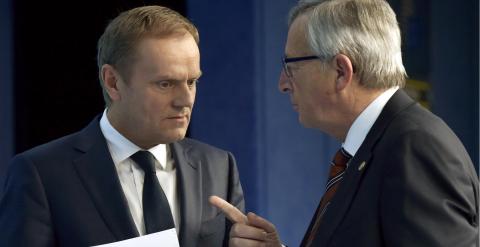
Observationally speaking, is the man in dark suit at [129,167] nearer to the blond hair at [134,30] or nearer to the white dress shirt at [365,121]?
the blond hair at [134,30]

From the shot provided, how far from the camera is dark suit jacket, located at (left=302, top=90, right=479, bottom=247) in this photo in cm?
190

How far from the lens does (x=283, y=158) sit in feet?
→ 14.2

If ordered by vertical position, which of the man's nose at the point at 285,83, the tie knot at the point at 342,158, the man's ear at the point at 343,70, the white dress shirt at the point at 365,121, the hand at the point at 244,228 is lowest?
the hand at the point at 244,228

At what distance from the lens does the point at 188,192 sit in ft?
7.86

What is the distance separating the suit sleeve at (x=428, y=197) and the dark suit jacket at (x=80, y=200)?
0.60 m

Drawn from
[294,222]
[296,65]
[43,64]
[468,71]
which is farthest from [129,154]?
[468,71]

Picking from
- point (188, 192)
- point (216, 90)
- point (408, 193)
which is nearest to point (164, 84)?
point (188, 192)

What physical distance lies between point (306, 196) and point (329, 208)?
2.38 metres

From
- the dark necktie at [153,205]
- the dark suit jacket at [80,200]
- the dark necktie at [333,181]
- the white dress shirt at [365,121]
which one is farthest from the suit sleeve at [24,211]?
the white dress shirt at [365,121]

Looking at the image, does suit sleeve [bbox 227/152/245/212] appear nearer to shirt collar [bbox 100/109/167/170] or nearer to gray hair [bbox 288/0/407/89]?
shirt collar [bbox 100/109/167/170]

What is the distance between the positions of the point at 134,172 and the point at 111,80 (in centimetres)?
26

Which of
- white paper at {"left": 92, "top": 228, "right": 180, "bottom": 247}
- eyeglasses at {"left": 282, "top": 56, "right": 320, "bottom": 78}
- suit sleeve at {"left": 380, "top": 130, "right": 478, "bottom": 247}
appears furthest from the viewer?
eyeglasses at {"left": 282, "top": 56, "right": 320, "bottom": 78}

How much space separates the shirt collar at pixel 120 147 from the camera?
2393 millimetres

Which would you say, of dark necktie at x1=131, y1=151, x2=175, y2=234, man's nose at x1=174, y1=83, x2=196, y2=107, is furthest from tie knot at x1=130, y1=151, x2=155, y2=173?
man's nose at x1=174, y1=83, x2=196, y2=107
